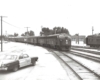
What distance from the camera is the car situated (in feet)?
38.5

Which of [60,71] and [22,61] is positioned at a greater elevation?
[22,61]

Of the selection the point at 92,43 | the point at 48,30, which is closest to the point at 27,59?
the point at 92,43

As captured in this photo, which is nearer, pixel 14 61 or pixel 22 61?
pixel 14 61

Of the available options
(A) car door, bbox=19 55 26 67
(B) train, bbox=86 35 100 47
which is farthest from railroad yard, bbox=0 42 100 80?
(B) train, bbox=86 35 100 47

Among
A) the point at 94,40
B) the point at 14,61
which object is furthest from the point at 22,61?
the point at 94,40

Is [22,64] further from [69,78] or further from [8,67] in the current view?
[69,78]

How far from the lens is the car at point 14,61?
11.7m

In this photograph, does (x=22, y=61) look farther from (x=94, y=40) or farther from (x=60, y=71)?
(x=94, y=40)

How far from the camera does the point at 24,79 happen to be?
1014cm

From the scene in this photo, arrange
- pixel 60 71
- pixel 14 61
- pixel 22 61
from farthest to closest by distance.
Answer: pixel 22 61, pixel 60 71, pixel 14 61

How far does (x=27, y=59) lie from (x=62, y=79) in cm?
506

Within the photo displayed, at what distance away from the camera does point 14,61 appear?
488 inches

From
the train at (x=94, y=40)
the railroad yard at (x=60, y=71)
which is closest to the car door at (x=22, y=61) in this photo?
the railroad yard at (x=60, y=71)

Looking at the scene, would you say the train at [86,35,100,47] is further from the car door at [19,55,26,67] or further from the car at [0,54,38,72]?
the car door at [19,55,26,67]
